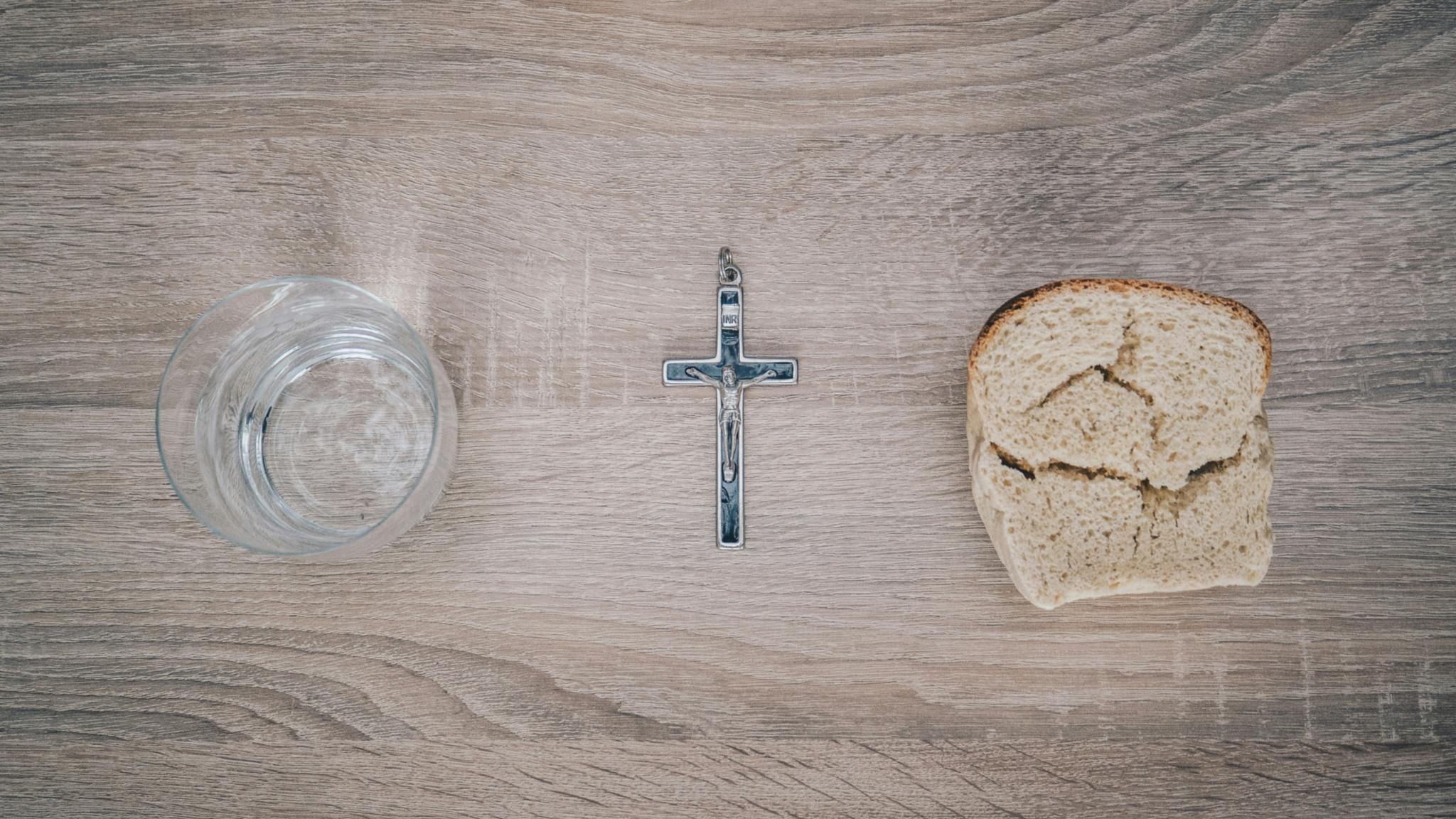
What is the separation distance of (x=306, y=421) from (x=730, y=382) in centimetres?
66

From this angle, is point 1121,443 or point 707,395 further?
point 707,395

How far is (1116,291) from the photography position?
1104 mm

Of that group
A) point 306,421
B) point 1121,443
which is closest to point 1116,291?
point 1121,443

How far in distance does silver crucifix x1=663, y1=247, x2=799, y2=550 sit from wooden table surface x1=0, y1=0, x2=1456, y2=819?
0.04 metres

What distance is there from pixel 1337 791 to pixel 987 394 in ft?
2.64

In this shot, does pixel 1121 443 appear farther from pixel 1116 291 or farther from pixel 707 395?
pixel 707 395

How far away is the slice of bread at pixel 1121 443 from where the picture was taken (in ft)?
3.57

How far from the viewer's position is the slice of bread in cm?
109

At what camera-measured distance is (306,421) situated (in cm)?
118

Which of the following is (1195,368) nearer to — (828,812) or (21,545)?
(828,812)

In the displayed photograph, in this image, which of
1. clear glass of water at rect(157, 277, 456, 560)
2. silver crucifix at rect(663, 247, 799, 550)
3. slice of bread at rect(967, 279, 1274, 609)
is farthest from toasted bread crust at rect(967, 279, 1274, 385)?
clear glass of water at rect(157, 277, 456, 560)

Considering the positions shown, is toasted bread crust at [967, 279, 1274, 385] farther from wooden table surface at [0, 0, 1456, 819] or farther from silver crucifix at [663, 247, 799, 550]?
silver crucifix at [663, 247, 799, 550]

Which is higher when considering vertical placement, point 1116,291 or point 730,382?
point 1116,291

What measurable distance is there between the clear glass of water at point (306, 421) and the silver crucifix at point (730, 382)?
370mm
